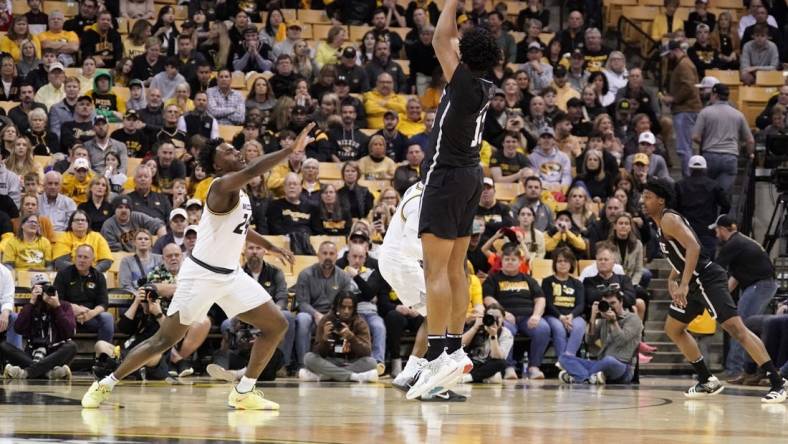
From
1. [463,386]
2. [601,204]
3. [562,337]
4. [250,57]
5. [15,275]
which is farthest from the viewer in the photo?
[250,57]

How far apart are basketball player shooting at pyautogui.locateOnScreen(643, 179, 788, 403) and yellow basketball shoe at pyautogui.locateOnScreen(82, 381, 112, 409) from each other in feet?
17.8

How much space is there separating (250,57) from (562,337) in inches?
278

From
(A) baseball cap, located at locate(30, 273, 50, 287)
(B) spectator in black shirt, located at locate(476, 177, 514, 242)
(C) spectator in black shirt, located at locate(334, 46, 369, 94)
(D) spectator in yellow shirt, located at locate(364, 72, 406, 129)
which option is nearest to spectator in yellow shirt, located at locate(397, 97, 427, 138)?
(D) spectator in yellow shirt, located at locate(364, 72, 406, 129)

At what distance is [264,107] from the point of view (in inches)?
730

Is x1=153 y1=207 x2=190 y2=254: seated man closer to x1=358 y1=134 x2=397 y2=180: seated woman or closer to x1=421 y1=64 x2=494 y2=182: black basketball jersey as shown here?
x1=358 y1=134 x2=397 y2=180: seated woman

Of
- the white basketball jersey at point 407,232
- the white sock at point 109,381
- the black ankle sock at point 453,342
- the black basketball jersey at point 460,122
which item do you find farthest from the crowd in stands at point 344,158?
the black basketball jersey at point 460,122

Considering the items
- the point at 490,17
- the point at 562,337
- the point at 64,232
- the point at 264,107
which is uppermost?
the point at 490,17

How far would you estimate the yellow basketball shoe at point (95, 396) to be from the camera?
8.97 meters

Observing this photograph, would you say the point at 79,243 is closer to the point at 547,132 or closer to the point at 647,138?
the point at 547,132

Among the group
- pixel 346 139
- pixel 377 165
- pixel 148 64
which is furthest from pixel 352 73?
pixel 148 64

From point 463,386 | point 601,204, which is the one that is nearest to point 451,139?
point 463,386

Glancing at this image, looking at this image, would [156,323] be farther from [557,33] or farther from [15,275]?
[557,33]

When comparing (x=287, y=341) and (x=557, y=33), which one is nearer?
(x=287, y=341)

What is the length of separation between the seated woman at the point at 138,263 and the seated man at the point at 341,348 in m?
2.15
